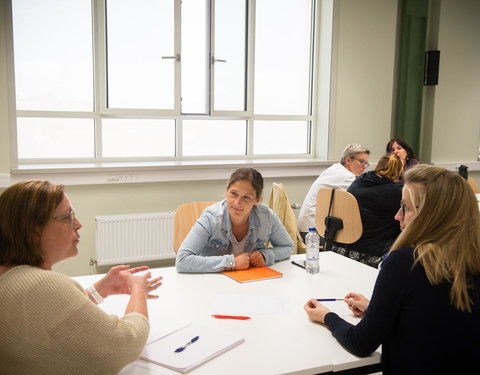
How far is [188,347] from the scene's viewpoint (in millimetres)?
1488

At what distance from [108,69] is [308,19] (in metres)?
2.24

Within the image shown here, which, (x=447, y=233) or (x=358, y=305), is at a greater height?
(x=447, y=233)

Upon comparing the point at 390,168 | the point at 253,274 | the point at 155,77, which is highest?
the point at 155,77

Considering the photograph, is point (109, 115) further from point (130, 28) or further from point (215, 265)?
point (215, 265)

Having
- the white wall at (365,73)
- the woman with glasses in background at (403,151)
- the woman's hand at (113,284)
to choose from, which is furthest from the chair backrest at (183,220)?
the woman with glasses in background at (403,151)

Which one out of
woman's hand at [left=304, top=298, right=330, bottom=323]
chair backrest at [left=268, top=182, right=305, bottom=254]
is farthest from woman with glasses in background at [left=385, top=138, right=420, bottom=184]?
woman's hand at [left=304, top=298, right=330, bottom=323]

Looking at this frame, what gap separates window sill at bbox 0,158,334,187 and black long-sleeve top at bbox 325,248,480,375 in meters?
2.94

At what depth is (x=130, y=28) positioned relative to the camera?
416cm

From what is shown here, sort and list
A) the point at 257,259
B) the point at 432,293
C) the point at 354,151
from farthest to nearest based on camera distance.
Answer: the point at 354,151 < the point at 257,259 < the point at 432,293

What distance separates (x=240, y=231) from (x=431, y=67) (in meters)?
3.90

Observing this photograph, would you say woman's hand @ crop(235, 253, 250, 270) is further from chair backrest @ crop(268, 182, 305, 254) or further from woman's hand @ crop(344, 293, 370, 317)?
chair backrest @ crop(268, 182, 305, 254)

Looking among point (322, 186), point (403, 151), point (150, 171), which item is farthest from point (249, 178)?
point (403, 151)

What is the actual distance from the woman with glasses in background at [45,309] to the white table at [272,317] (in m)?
0.17

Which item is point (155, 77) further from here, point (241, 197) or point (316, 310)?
point (316, 310)
